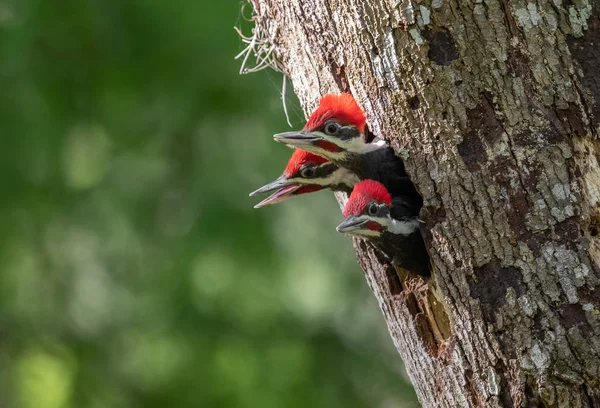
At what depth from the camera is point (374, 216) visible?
8.79ft

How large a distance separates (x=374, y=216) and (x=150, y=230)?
145 inches

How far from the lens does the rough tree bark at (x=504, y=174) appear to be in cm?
241

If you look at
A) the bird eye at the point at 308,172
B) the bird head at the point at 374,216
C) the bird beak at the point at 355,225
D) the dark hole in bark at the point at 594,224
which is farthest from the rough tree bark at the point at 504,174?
the bird eye at the point at 308,172

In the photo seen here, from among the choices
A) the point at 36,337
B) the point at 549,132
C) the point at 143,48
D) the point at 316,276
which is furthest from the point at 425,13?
the point at 36,337

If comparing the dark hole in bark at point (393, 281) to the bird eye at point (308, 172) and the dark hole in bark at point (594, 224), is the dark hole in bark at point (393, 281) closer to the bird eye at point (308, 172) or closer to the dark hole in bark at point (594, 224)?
the bird eye at point (308, 172)

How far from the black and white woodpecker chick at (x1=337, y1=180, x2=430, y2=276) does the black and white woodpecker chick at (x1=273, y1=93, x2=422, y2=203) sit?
0.08 m

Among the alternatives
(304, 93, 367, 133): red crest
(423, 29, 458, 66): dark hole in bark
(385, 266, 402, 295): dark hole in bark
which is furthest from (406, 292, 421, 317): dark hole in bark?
(423, 29, 458, 66): dark hole in bark

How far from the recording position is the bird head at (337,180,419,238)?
2.68 metres

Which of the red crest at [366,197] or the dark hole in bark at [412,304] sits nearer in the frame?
the red crest at [366,197]

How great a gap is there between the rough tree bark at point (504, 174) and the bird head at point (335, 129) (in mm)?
118

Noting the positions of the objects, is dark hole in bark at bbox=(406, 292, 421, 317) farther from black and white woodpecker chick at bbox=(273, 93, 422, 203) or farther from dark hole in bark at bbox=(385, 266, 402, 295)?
black and white woodpecker chick at bbox=(273, 93, 422, 203)

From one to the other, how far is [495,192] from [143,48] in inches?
155

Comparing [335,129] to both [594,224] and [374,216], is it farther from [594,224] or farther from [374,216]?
[594,224]

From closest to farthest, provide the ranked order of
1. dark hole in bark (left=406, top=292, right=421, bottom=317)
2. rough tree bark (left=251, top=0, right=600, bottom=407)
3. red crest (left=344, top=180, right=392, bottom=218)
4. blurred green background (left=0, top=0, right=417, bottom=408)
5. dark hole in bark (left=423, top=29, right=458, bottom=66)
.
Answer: rough tree bark (left=251, top=0, right=600, bottom=407) < dark hole in bark (left=423, top=29, right=458, bottom=66) < red crest (left=344, top=180, right=392, bottom=218) < dark hole in bark (left=406, top=292, right=421, bottom=317) < blurred green background (left=0, top=0, right=417, bottom=408)
